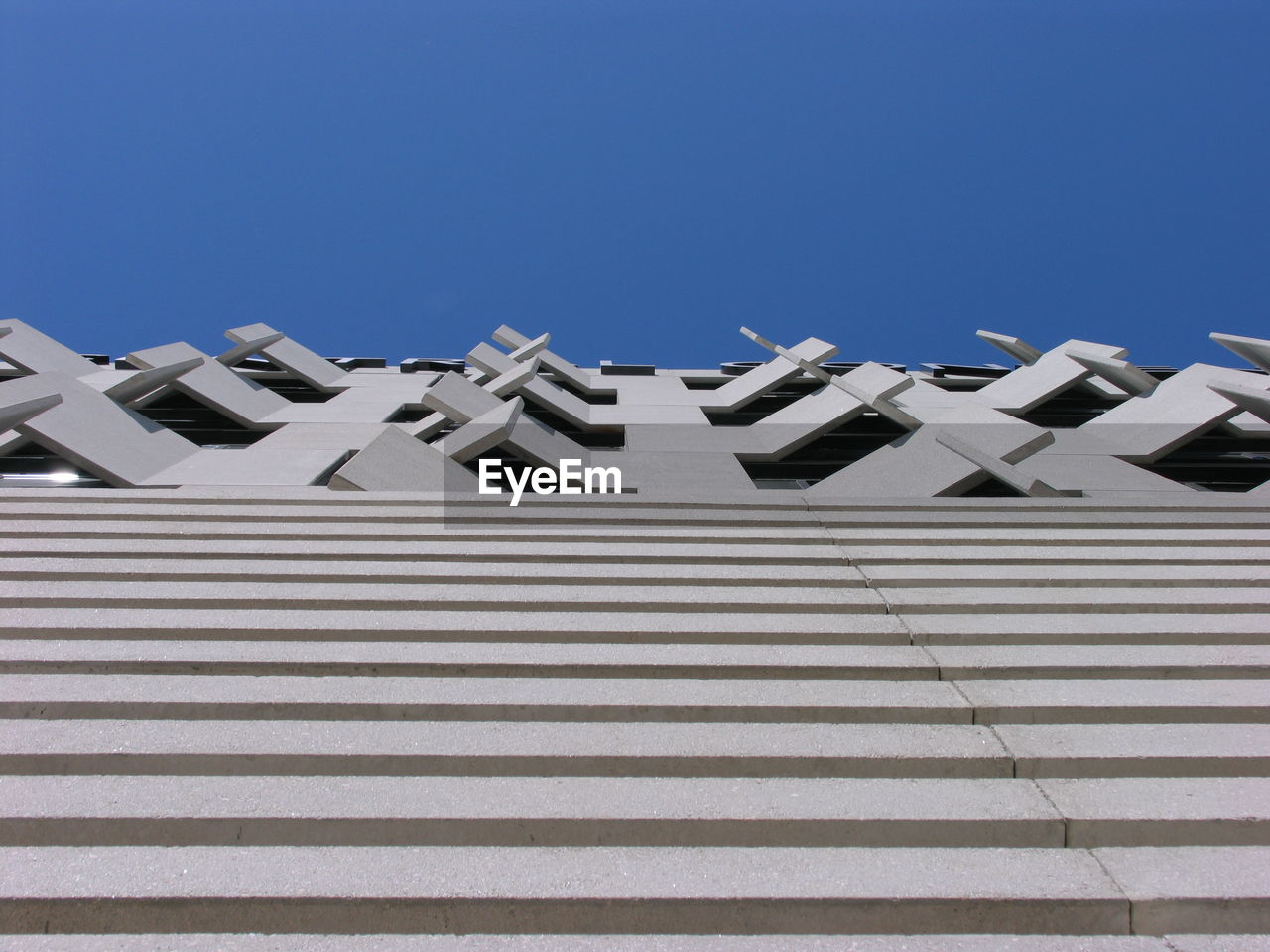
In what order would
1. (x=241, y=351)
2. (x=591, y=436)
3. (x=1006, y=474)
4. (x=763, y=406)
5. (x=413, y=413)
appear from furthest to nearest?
(x=763, y=406) → (x=241, y=351) → (x=413, y=413) → (x=591, y=436) → (x=1006, y=474)

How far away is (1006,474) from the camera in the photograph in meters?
7.58

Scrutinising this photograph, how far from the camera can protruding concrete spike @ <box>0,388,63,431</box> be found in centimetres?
745

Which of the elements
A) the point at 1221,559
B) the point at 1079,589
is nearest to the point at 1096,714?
the point at 1079,589

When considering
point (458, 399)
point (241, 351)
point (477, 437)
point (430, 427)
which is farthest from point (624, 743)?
point (241, 351)

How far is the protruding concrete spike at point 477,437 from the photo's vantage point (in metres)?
7.94

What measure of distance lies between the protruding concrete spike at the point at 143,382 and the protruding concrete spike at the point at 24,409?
3.52 feet

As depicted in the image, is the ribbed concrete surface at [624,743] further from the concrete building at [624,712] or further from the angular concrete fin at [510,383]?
the angular concrete fin at [510,383]

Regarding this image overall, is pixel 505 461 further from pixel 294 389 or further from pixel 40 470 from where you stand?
pixel 294 389

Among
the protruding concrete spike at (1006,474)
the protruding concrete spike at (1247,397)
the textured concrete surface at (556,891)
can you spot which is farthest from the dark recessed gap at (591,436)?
the textured concrete surface at (556,891)

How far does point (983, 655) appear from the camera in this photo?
450 cm

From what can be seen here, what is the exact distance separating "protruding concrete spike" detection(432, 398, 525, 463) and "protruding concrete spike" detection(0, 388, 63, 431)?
3499mm

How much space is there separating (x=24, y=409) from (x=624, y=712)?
264 inches

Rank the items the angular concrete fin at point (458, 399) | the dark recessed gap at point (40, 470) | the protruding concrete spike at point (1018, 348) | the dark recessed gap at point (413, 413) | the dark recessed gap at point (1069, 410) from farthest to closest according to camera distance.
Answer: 1. the protruding concrete spike at point (1018, 348)
2. the dark recessed gap at point (1069, 410)
3. the dark recessed gap at point (413, 413)
4. the angular concrete fin at point (458, 399)
5. the dark recessed gap at point (40, 470)

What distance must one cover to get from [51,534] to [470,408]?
4084 mm
